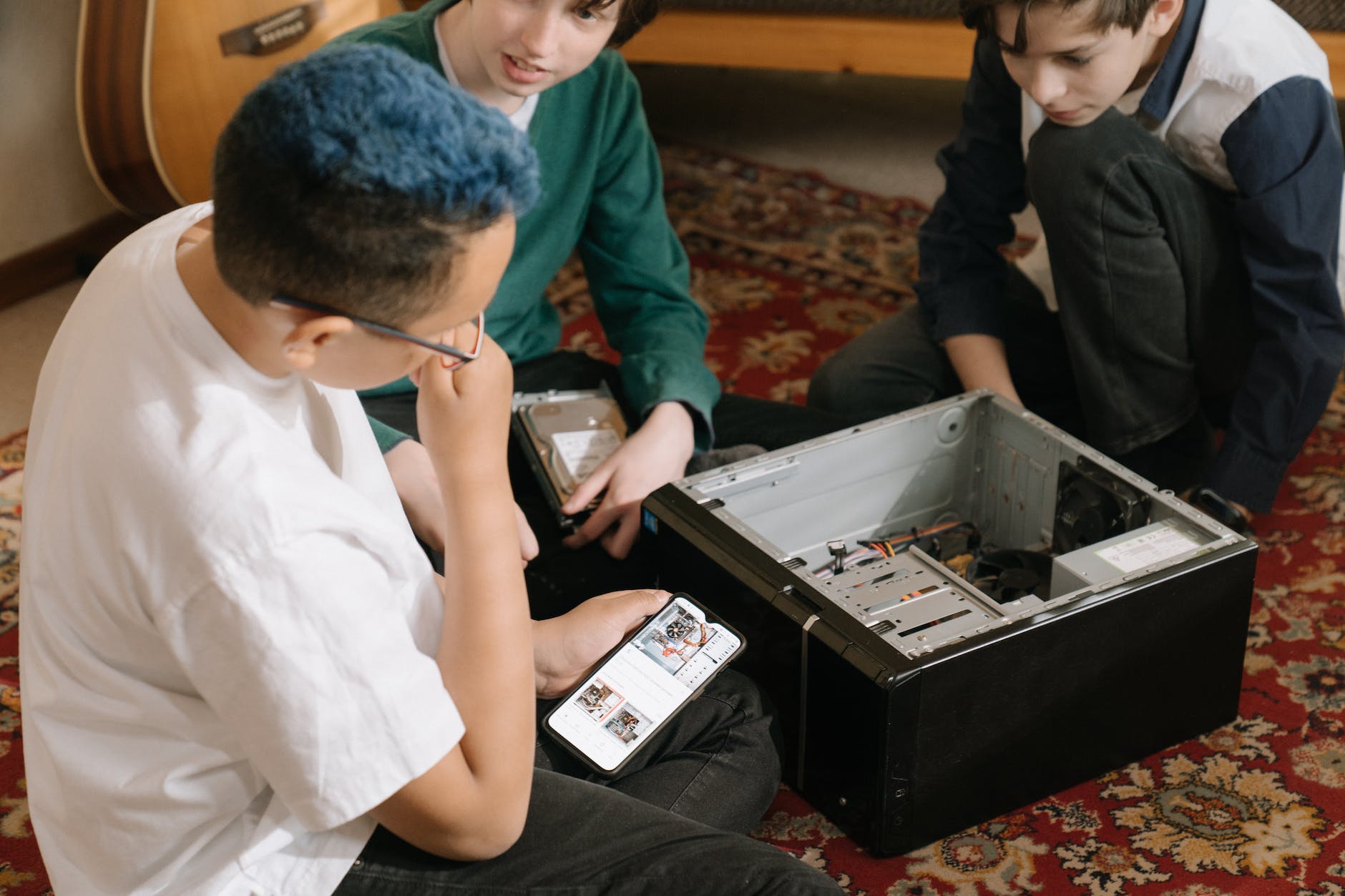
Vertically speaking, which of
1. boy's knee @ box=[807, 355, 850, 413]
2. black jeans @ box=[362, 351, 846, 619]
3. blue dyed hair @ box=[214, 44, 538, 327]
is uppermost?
blue dyed hair @ box=[214, 44, 538, 327]

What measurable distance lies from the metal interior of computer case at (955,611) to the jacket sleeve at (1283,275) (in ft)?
0.97

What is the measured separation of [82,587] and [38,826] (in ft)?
0.64

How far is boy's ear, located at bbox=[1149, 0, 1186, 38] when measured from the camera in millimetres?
1305

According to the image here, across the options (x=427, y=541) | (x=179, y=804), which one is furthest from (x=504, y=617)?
(x=427, y=541)

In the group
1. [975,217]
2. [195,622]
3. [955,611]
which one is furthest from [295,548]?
[975,217]

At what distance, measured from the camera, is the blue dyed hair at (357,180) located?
0.63 metres

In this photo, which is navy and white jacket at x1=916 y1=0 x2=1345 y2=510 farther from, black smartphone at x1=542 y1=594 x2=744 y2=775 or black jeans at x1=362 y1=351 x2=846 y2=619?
black smartphone at x1=542 y1=594 x2=744 y2=775

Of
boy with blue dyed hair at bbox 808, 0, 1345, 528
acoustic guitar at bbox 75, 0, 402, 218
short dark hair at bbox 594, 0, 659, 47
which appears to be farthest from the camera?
acoustic guitar at bbox 75, 0, 402, 218

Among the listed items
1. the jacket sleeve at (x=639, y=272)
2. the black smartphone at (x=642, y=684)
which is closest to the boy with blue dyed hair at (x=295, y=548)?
the black smartphone at (x=642, y=684)

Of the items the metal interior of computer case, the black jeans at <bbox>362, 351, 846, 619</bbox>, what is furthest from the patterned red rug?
the black jeans at <bbox>362, 351, 846, 619</bbox>

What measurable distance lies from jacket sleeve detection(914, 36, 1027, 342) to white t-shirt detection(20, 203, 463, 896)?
961mm

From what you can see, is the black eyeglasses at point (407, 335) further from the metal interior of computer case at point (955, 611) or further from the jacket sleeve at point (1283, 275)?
the jacket sleeve at point (1283, 275)

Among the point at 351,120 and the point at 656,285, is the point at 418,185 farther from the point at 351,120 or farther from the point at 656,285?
the point at 656,285

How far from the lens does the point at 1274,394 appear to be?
4.59 ft
